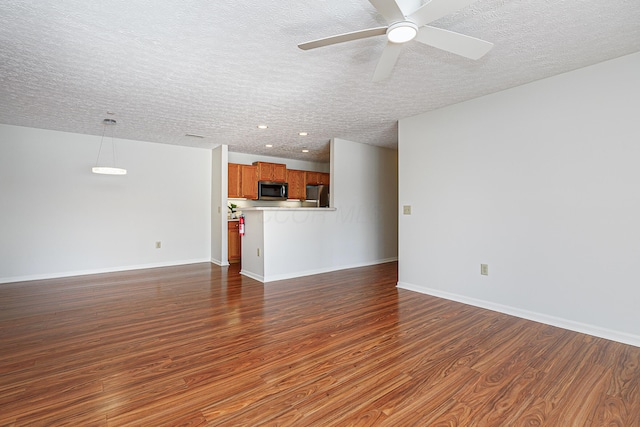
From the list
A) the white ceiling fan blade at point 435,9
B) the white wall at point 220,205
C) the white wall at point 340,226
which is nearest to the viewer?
the white ceiling fan blade at point 435,9

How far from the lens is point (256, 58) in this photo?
2.48 m

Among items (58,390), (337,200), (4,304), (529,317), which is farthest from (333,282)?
(4,304)

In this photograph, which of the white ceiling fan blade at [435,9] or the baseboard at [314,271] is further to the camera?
the baseboard at [314,271]

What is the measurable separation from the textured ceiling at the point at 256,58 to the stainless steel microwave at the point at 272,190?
2550 mm

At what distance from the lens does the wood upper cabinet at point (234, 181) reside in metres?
6.19

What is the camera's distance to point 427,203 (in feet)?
12.6

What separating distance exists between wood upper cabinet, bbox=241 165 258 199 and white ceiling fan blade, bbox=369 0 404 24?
5083 millimetres

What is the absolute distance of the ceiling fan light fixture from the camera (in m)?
1.74

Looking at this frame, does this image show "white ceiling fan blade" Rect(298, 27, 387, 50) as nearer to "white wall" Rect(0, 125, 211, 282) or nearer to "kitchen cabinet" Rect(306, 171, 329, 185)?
"white wall" Rect(0, 125, 211, 282)

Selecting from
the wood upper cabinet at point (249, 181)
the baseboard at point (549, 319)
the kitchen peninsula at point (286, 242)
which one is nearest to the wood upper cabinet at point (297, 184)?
the wood upper cabinet at point (249, 181)

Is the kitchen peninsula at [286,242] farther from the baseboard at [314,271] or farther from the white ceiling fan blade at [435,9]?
the white ceiling fan blade at [435,9]

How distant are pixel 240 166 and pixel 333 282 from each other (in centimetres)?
337

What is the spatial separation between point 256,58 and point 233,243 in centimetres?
433

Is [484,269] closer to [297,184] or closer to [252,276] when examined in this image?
[252,276]
